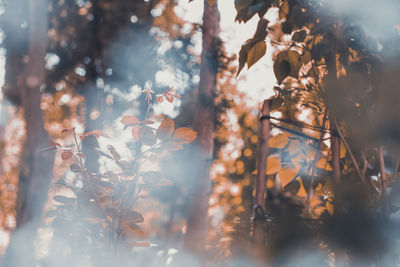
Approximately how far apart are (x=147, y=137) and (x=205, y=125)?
155cm

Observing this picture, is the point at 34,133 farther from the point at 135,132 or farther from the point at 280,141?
the point at 280,141

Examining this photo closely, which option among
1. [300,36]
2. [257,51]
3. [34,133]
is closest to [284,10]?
[300,36]

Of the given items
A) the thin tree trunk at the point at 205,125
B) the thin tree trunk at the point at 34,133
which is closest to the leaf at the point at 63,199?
the thin tree trunk at the point at 205,125

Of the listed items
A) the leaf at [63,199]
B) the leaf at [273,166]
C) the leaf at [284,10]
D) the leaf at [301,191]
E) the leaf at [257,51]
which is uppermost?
the leaf at [284,10]

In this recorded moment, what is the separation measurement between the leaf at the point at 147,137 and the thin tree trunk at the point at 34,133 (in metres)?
2.52

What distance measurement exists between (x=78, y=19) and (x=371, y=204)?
2.91m

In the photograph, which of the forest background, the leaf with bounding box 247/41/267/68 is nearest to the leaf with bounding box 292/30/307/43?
the forest background

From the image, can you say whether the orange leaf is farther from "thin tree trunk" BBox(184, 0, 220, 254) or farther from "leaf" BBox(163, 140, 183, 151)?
"thin tree trunk" BBox(184, 0, 220, 254)

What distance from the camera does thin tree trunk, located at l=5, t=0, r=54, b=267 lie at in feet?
9.27

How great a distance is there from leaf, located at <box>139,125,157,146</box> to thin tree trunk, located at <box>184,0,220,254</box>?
145 centimetres

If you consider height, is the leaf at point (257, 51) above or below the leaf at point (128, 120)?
above

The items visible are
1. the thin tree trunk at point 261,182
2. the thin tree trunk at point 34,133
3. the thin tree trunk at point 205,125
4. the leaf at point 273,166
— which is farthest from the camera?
the thin tree trunk at point 34,133

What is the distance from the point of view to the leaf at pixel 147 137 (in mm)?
722

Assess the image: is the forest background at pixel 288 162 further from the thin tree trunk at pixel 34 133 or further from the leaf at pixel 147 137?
the thin tree trunk at pixel 34 133
